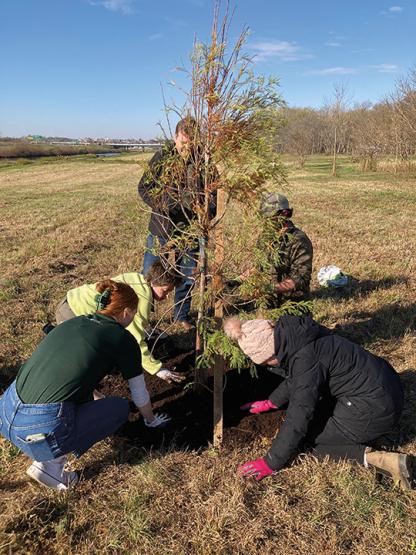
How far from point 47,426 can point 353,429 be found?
213 cm

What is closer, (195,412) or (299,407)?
(299,407)

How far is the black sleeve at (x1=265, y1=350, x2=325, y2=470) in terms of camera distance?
2.74m

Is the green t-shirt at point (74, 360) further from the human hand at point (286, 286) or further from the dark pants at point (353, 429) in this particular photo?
the human hand at point (286, 286)

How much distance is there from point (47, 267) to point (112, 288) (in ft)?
18.0

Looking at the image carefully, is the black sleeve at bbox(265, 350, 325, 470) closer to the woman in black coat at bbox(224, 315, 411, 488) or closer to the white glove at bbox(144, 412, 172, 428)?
the woman in black coat at bbox(224, 315, 411, 488)

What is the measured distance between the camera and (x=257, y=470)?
2852mm

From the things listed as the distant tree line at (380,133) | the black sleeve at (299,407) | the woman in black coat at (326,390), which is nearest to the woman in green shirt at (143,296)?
the woman in black coat at (326,390)

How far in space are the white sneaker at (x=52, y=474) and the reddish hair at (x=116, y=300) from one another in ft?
3.32

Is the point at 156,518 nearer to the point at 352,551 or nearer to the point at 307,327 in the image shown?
the point at 352,551

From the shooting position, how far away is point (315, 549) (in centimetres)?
235

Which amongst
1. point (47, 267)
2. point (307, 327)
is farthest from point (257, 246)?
point (47, 267)

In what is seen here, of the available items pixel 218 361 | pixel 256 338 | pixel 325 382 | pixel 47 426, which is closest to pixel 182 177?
pixel 256 338

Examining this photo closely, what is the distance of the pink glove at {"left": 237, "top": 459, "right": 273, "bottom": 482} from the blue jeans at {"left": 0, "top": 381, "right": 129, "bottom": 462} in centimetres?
106

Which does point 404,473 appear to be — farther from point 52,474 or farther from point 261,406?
point 52,474
